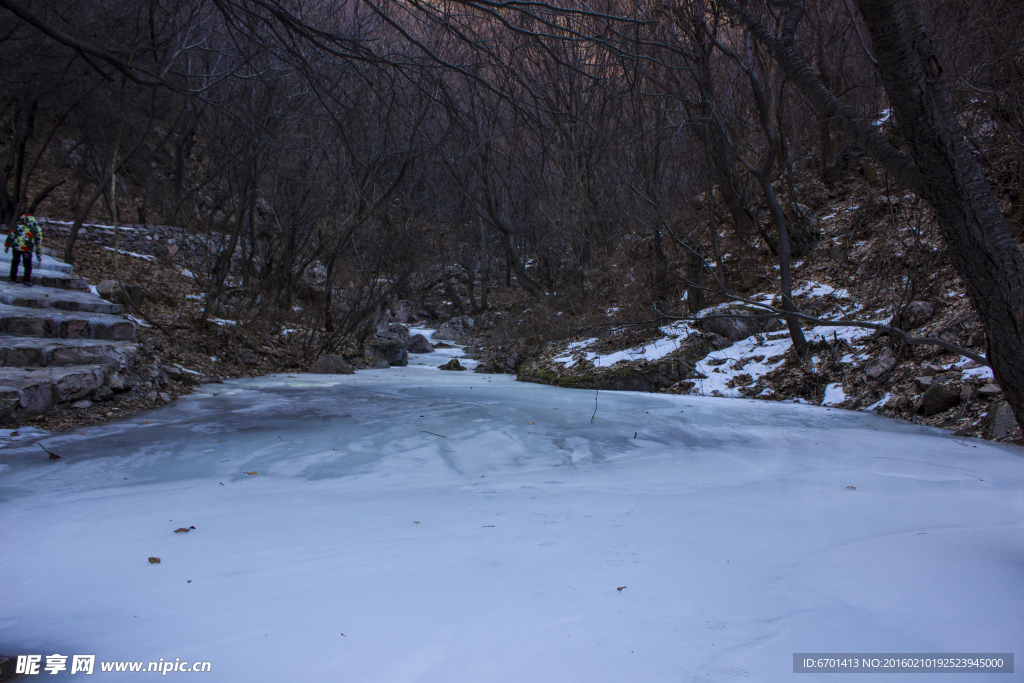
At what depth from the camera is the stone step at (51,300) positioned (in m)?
7.60

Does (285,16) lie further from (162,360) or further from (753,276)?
(753,276)

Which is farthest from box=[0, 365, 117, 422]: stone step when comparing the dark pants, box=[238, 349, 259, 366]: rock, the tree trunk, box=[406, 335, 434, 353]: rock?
box=[406, 335, 434, 353]: rock

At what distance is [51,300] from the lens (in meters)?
7.80

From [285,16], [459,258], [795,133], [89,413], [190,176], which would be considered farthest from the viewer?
[190,176]

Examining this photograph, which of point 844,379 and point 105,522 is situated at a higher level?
point 844,379

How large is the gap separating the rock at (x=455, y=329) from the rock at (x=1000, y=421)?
623 inches

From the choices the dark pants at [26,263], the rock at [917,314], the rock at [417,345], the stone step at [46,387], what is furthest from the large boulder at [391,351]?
the rock at [917,314]

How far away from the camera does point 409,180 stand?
35.9 feet

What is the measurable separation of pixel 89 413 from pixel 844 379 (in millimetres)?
8136

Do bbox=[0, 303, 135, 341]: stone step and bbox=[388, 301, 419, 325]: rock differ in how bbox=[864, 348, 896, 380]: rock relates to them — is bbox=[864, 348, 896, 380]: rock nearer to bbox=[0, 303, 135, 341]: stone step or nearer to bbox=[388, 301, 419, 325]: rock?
bbox=[0, 303, 135, 341]: stone step

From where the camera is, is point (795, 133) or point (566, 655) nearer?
point (566, 655)

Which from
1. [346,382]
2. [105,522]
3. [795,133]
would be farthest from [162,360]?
[795,133]

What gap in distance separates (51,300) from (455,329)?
13.2 meters

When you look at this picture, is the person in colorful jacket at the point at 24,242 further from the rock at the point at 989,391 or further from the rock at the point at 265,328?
the rock at the point at 989,391
